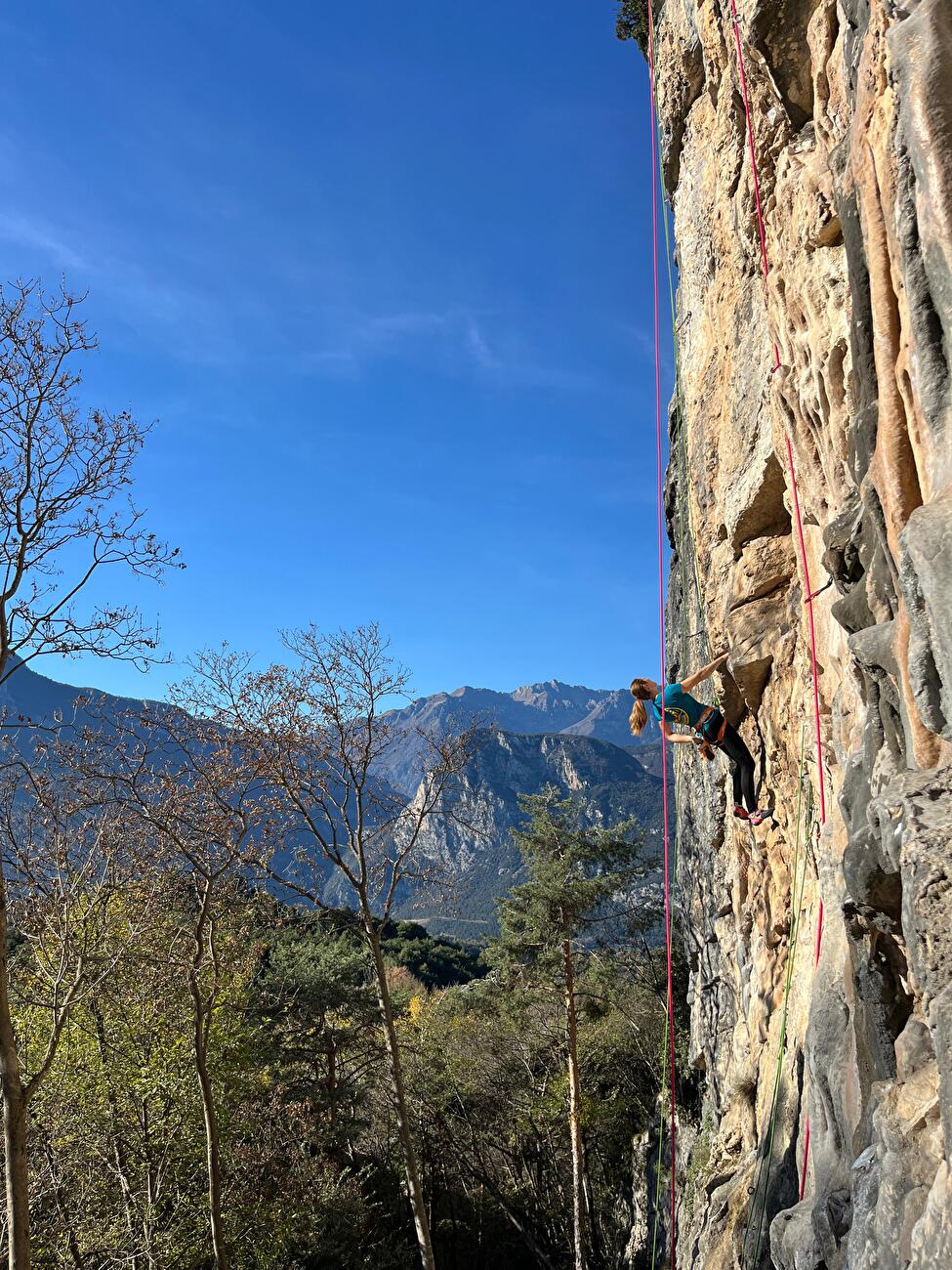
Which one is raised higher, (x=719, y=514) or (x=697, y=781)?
(x=719, y=514)

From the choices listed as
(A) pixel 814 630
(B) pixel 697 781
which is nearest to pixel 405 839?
(B) pixel 697 781

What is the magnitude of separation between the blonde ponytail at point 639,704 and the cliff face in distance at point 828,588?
4.98ft

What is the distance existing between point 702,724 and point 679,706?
437mm

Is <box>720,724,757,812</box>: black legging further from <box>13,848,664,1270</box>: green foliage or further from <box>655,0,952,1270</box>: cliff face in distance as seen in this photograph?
<box>13,848,664,1270</box>: green foliage

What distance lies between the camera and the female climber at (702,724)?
793cm

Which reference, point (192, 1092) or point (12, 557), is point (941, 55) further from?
point (192, 1092)

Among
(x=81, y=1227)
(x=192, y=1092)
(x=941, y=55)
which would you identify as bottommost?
(x=81, y=1227)

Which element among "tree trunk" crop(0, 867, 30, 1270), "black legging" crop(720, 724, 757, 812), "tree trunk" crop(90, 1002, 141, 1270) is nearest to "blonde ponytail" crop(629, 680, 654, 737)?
"black legging" crop(720, 724, 757, 812)

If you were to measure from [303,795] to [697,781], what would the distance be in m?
6.51

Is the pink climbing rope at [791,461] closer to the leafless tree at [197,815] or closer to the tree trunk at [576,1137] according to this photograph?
the leafless tree at [197,815]

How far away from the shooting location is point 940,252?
322 centimetres

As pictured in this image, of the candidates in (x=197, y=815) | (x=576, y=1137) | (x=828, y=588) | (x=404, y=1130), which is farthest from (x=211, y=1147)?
(x=576, y=1137)

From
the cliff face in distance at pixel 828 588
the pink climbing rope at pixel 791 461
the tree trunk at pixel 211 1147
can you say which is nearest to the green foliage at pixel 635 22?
the cliff face in distance at pixel 828 588

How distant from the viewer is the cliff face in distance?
327cm
